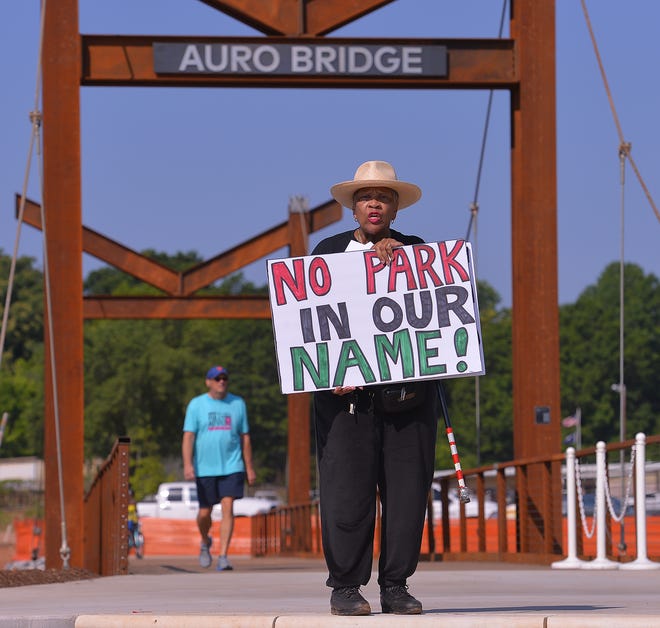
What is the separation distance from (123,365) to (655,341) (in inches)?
1950

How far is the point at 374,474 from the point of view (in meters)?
6.04

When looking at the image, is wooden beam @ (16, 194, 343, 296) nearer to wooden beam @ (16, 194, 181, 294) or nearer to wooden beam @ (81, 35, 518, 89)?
wooden beam @ (16, 194, 181, 294)

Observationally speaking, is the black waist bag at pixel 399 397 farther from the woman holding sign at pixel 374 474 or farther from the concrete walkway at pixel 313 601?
the concrete walkway at pixel 313 601

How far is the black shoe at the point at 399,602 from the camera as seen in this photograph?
19.3 feet

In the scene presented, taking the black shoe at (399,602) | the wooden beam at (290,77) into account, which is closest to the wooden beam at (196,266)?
the wooden beam at (290,77)

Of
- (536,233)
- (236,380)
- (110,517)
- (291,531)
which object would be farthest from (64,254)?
(236,380)

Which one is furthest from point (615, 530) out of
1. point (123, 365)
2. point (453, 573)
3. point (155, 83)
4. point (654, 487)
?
point (123, 365)

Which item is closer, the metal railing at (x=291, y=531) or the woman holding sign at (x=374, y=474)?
the woman holding sign at (x=374, y=474)

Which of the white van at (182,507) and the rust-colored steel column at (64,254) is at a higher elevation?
the rust-colored steel column at (64,254)

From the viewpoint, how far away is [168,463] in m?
91.1

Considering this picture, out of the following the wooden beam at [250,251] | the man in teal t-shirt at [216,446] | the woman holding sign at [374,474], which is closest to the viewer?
the woman holding sign at [374,474]

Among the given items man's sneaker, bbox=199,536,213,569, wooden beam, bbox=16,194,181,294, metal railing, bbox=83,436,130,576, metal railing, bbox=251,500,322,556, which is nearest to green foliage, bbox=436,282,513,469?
metal railing, bbox=251,500,322,556

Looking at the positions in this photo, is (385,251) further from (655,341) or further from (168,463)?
(655,341)

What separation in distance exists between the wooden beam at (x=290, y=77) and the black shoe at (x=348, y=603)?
9.41 meters
